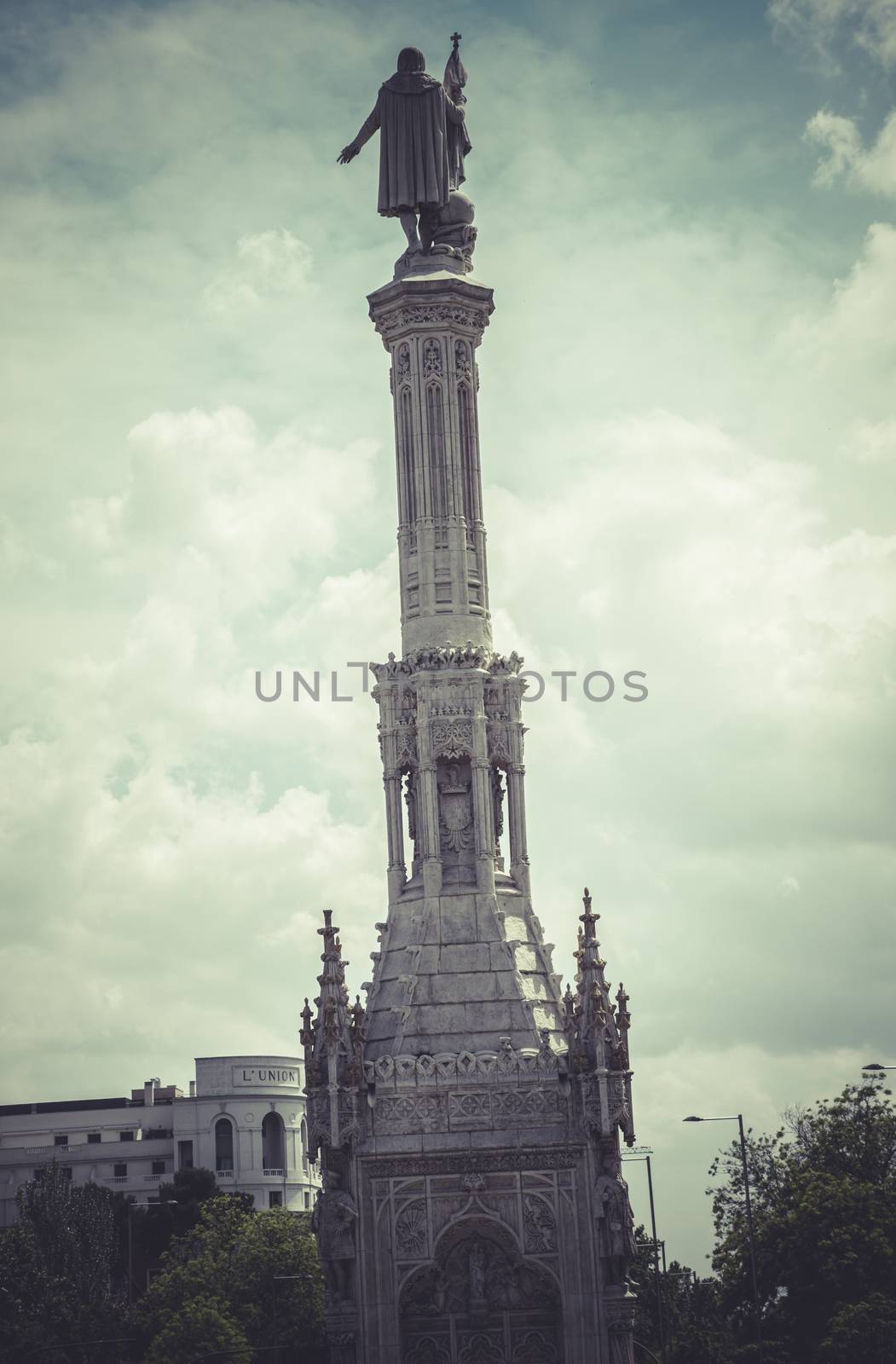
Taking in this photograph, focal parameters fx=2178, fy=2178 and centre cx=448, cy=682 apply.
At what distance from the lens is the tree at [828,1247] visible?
6506 centimetres

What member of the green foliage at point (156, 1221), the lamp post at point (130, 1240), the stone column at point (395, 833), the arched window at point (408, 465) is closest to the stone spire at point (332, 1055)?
the stone column at point (395, 833)

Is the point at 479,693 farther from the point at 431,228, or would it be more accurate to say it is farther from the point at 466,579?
the point at 431,228

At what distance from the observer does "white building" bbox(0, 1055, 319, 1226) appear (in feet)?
450

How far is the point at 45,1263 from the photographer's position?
10081cm

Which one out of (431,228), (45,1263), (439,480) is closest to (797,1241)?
(439,480)

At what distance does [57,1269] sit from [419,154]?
61.3m

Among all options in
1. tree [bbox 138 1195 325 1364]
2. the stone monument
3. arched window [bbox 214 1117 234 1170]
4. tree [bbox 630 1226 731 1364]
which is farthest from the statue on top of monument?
arched window [bbox 214 1117 234 1170]

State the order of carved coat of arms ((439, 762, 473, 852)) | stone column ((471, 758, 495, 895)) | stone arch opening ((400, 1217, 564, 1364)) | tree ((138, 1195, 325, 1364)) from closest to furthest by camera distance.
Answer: stone arch opening ((400, 1217, 564, 1364)), stone column ((471, 758, 495, 895)), carved coat of arms ((439, 762, 473, 852)), tree ((138, 1195, 325, 1364))

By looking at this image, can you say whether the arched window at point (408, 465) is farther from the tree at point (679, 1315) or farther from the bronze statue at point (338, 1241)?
the tree at point (679, 1315)

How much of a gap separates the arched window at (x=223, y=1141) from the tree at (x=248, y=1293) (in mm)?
48766

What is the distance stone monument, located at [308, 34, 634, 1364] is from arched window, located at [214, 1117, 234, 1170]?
87375 millimetres

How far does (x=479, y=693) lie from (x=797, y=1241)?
25.6m

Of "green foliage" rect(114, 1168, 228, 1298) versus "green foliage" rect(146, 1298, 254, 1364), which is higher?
"green foliage" rect(114, 1168, 228, 1298)

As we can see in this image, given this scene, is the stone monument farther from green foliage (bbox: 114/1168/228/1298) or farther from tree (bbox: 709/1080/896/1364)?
green foliage (bbox: 114/1168/228/1298)
